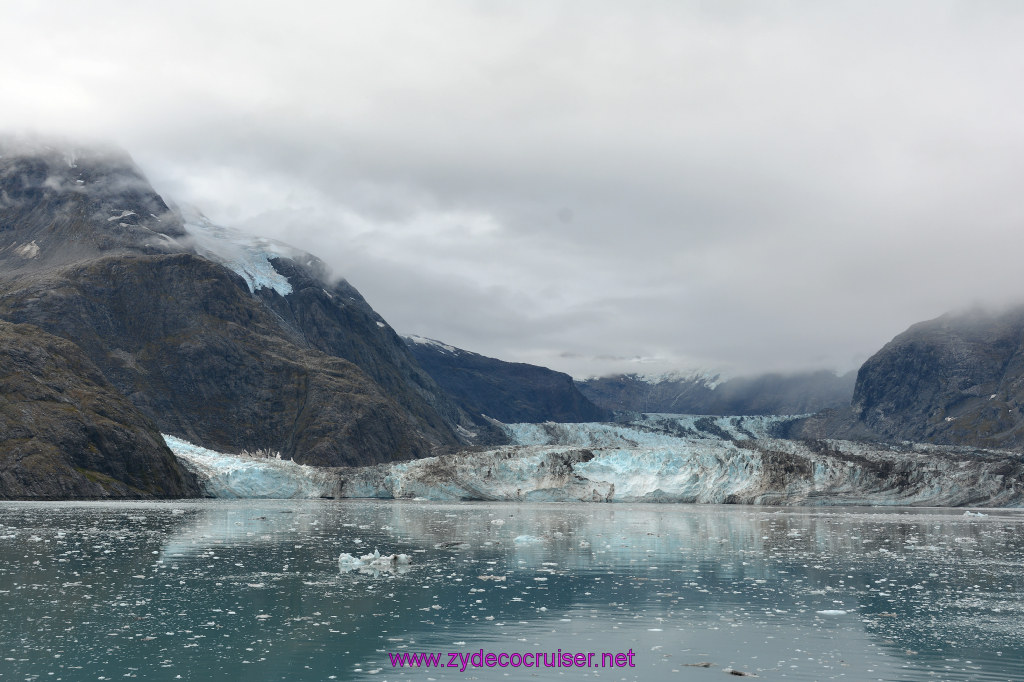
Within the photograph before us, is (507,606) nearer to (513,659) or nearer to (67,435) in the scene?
(513,659)

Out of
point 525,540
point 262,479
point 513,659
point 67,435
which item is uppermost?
point 67,435

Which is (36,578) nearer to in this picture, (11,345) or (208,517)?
(208,517)

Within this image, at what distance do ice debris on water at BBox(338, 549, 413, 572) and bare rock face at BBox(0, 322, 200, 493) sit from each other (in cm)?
8752

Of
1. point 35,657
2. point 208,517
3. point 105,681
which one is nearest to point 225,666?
point 105,681

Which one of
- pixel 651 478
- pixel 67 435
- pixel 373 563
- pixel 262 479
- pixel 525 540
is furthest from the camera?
pixel 262 479

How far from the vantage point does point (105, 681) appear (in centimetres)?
1959

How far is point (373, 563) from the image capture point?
38.5 meters

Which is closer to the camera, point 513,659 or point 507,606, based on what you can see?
point 513,659

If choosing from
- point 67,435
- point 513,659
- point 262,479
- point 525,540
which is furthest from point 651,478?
point 513,659

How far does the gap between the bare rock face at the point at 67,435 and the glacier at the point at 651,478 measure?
850 cm

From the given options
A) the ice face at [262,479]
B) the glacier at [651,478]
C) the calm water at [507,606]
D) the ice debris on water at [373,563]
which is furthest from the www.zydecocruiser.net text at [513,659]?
the ice face at [262,479]

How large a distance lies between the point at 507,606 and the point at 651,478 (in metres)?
100.0

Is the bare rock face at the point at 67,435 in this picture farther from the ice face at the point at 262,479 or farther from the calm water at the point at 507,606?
the calm water at the point at 507,606

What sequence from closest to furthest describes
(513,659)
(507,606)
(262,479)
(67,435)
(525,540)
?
(513,659), (507,606), (525,540), (67,435), (262,479)
